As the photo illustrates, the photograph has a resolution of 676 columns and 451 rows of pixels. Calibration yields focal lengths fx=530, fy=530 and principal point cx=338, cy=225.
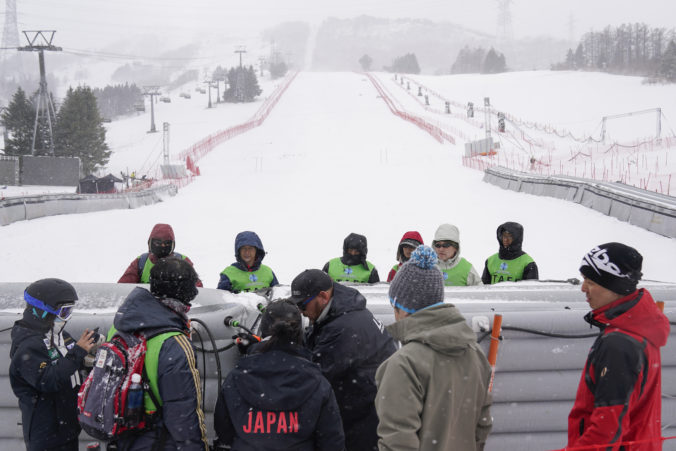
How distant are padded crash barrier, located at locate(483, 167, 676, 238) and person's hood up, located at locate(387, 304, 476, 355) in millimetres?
10571

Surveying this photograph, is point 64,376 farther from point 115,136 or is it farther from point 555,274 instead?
point 115,136

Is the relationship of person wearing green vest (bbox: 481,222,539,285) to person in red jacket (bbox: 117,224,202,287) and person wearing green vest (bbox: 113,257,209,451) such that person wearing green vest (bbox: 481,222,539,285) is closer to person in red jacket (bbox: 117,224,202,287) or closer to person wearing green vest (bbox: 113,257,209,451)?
person in red jacket (bbox: 117,224,202,287)

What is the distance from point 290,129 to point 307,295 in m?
40.6

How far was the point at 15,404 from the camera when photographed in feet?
10.9

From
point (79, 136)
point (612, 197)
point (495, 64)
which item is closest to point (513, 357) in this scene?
point (612, 197)

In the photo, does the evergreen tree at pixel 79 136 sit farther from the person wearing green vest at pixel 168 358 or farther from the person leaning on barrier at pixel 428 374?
the person leaning on barrier at pixel 428 374

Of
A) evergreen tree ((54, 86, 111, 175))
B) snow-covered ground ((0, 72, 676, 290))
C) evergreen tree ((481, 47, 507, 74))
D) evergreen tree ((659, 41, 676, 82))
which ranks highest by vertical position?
evergreen tree ((481, 47, 507, 74))

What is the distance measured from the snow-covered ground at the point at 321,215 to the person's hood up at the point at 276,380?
781cm

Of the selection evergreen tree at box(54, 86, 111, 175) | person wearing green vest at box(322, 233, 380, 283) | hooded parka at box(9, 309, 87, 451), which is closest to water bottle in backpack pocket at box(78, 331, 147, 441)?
hooded parka at box(9, 309, 87, 451)

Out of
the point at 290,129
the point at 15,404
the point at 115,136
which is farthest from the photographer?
the point at 115,136

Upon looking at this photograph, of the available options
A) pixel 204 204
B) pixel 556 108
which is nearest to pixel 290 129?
pixel 204 204

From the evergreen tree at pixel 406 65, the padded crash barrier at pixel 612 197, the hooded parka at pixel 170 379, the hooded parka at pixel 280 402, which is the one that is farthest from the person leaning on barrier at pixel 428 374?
the evergreen tree at pixel 406 65

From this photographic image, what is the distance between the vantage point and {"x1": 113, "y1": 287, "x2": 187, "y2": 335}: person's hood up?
249 centimetres

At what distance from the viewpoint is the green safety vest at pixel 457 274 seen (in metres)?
5.27
